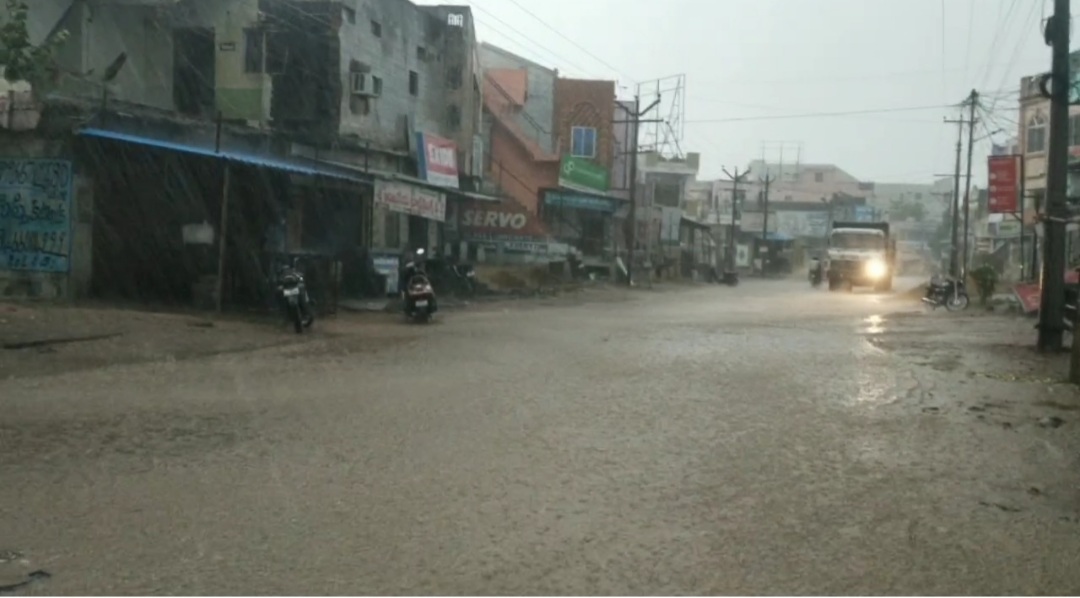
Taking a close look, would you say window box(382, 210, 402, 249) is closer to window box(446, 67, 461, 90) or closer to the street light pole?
window box(446, 67, 461, 90)

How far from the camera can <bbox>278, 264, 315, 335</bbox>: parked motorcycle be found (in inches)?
696

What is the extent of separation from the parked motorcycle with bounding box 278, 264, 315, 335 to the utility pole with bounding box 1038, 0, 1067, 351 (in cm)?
1144

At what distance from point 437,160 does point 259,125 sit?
866cm

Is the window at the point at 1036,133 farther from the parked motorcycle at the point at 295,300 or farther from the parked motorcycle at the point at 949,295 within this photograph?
the parked motorcycle at the point at 295,300

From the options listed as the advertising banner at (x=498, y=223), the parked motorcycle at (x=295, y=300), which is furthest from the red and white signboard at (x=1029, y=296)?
the advertising banner at (x=498, y=223)

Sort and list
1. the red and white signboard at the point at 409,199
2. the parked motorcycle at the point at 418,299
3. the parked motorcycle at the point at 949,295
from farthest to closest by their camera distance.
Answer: the parked motorcycle at the point at 949,295 → the red and white signboard at the point at 409,199 → the parked motorcycle at the point at 418,299

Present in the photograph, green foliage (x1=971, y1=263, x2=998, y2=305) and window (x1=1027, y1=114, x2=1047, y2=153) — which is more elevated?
window (x1=1027, y1=114, x2=1047, y2=153)

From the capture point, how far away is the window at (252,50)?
28.5 metres

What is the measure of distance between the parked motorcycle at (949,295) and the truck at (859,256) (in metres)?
17.5

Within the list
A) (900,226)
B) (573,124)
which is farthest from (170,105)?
(900,226)

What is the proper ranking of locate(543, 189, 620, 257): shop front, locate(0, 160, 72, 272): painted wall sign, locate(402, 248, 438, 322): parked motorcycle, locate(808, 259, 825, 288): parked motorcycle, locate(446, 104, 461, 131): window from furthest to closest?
locate(808, 259, 825, 288): parked motorcycle
locate(543, 189, 620, 257): shop front
locate(446, 104, 461, 131): window
locate(402, 248, 438, 322): parked motorcycle
locate(0, 160, 72, 272): painted wall sign

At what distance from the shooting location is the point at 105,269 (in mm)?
19719

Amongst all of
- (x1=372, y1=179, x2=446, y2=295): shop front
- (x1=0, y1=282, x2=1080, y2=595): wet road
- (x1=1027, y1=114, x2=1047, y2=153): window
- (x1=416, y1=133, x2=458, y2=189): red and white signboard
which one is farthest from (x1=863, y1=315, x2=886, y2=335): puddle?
(x1=1027, y1=114, x2=1047, y2=153): window

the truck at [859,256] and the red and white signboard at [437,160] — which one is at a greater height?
the red and white signboard at [437,160]
